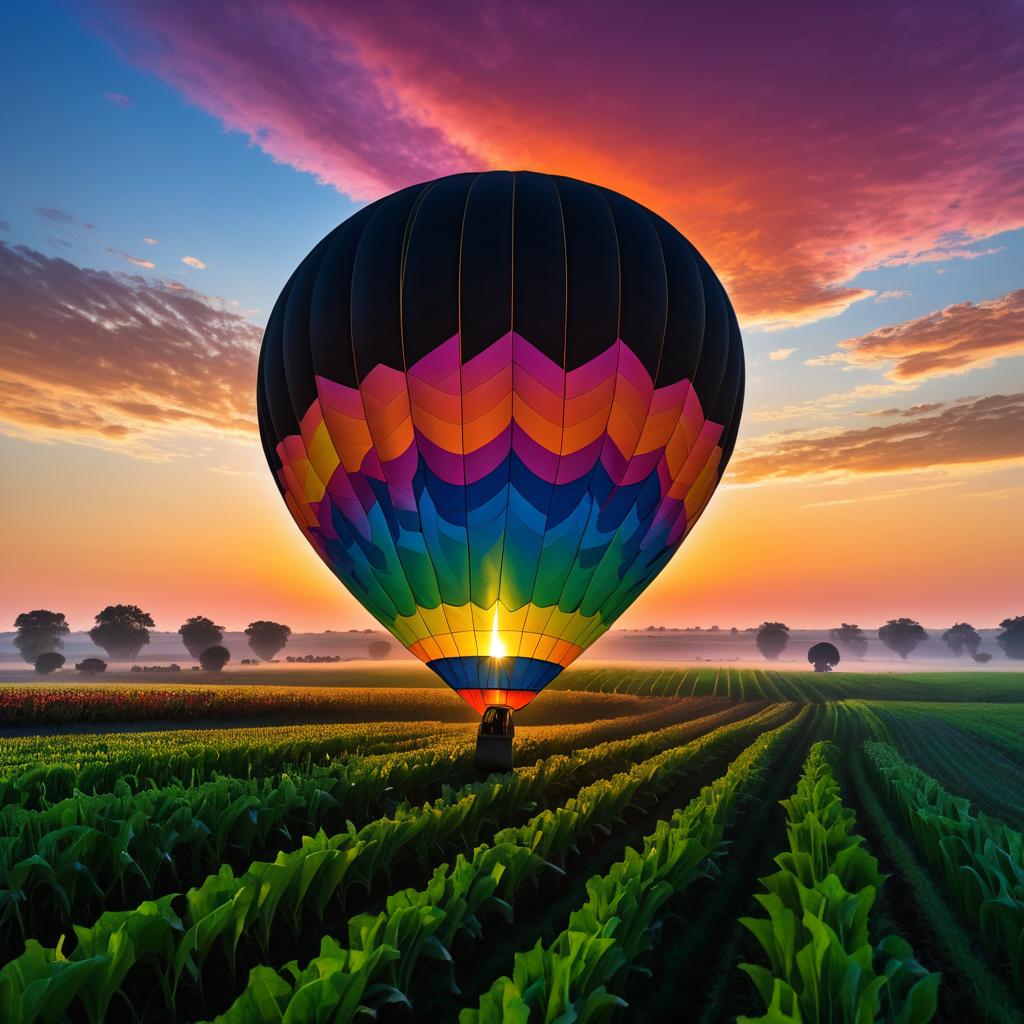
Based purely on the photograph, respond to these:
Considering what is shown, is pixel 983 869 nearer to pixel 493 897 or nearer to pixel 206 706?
pixel 493 897

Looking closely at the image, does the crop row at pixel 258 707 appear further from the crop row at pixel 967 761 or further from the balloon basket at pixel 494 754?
the balloon basket at pixel 494 754

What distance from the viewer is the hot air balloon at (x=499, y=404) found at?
14094 mm

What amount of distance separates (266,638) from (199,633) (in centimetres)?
1988

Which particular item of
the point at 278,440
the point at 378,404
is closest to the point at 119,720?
the point at 278,440

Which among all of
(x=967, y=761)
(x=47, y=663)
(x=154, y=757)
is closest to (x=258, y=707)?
(x=154, y=757)

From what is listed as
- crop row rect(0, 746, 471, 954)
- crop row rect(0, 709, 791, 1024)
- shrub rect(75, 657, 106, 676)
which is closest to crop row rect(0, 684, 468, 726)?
crop row rect(0, 746, 471, 954)

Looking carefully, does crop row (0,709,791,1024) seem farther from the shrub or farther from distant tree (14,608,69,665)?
distant tree (14,608,69,665)

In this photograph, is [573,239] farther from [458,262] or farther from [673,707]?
[673,707]

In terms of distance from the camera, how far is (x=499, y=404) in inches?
552

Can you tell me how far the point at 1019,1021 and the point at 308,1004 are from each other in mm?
6743

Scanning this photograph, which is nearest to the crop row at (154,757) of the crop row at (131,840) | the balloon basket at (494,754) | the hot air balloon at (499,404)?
the crop row at (131,840)

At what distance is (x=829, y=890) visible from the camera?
6.01 m

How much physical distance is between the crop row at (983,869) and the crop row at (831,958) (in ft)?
4.50

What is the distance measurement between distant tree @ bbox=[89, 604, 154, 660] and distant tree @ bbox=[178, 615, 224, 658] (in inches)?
387
